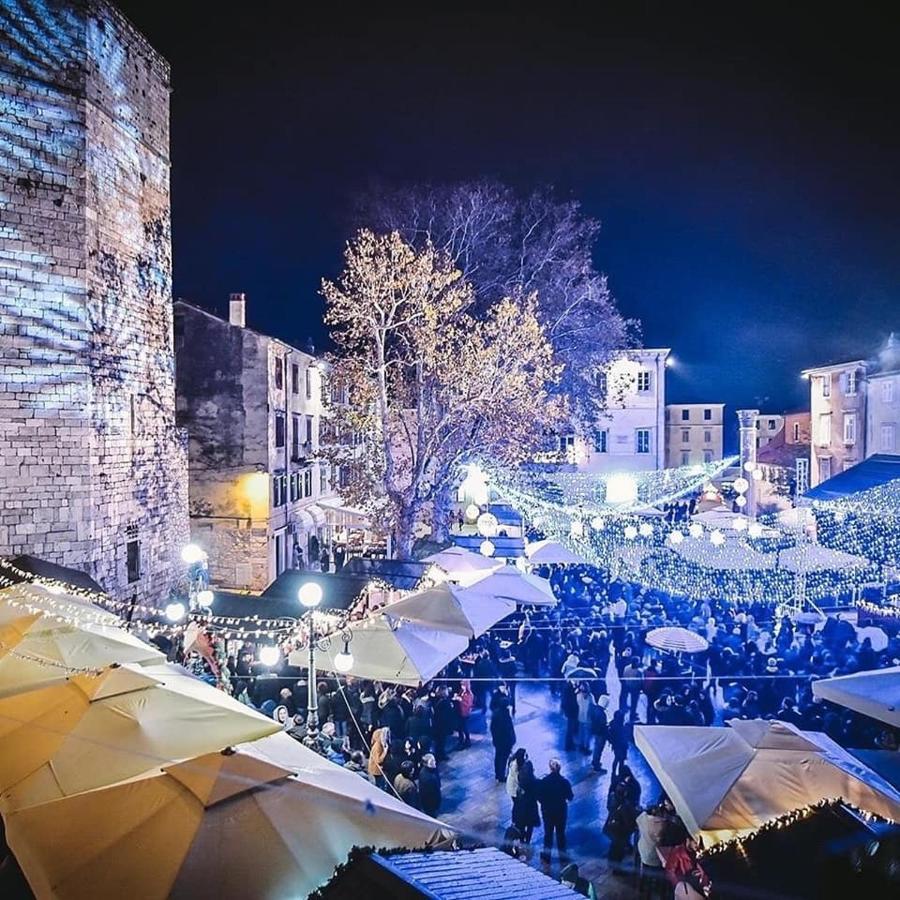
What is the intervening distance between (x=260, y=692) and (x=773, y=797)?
28.3 ft

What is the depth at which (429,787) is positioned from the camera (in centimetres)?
893

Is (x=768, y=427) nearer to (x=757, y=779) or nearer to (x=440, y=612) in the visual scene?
(x=440, y=612)

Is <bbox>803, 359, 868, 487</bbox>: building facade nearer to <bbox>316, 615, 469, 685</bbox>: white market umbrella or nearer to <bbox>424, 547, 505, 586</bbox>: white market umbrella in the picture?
<bbox>424, 547, 505, 586</bbox>: white market umbrella

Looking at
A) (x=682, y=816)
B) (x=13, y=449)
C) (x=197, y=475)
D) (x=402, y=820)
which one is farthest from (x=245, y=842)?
(x=197, y=475)

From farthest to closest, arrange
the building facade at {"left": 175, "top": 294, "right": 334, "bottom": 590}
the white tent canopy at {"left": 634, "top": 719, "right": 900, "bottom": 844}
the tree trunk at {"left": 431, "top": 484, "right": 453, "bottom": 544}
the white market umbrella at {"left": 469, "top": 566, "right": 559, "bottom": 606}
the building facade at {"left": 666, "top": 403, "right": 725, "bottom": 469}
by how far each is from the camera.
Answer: the building facade at {"left": 666, "top": 403, "right": 725, "bottom": 469} → the building facade at {"left": 175, "top": 294, "right": 334, "bottom": 590} → the tree trunk at {"left": 431, "top": 484, "right": 453, "bottom": 544} → the white market umbrella at {"left": 469, "top": 566, "right": 559, "bottom": 606} → the white tent canopy at {"left": 634, "top": 719, "right": 900, "bottom": 844}

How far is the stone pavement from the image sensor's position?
8.61 meters

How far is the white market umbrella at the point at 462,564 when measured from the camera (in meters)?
17.4

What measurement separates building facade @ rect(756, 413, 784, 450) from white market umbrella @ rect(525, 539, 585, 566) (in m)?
37.3

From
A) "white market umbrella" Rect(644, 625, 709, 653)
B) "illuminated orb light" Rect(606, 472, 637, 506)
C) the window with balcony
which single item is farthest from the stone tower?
the window with balcony

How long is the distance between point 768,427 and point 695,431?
6092 mm

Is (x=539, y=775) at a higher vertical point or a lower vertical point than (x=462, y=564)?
lower

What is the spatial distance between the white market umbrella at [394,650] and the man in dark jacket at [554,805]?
2.76m

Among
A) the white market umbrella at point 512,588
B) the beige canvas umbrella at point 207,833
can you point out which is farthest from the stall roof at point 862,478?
the beige canvas umbrella at point 207,833

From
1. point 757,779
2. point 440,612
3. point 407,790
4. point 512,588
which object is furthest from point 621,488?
point 757,779
